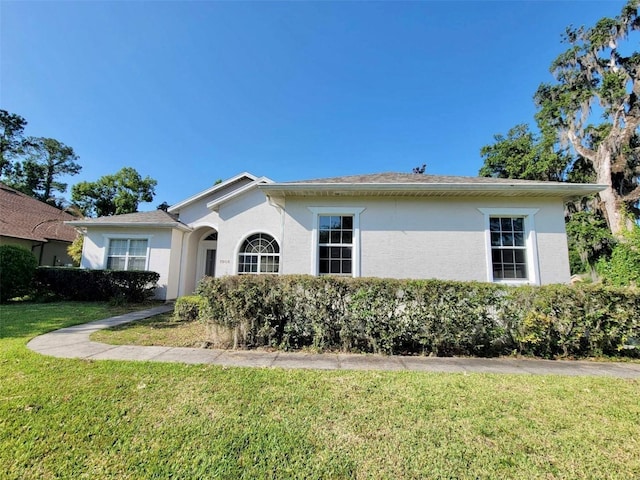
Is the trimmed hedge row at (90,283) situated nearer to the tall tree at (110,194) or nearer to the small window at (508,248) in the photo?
the small window at (508,248)

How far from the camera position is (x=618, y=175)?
18.1 meters

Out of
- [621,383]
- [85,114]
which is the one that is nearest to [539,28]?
[621,383]

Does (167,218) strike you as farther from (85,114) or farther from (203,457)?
(203,457)

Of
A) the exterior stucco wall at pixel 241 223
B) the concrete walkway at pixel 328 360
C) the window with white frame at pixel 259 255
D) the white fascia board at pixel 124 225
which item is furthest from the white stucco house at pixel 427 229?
→ the white fascia board at pixel 124 225

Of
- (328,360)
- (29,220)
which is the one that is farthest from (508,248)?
(29,220)

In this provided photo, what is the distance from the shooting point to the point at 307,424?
279 centimetres

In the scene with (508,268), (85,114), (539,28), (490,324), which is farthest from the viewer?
(85,114)

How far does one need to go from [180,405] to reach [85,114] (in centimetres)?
1928

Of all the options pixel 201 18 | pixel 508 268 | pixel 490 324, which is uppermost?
pixel 201 18

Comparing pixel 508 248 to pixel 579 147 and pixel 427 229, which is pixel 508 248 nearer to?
pixel 427 229

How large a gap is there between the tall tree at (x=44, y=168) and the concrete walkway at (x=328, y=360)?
3600 cm

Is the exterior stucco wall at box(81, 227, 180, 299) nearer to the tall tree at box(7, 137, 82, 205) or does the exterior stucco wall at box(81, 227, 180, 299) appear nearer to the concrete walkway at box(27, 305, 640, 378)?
the concrete walkway at box(27, 305, 640, 378)

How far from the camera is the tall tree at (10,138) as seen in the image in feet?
92.9

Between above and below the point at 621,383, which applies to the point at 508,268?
above
